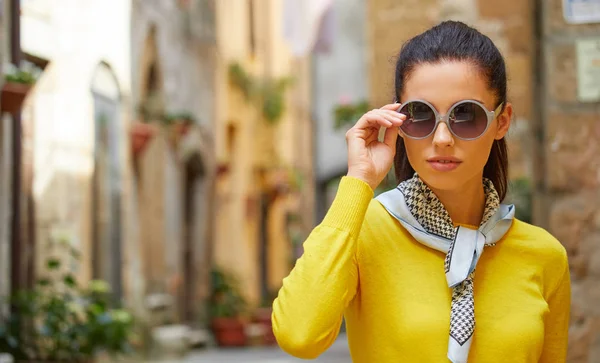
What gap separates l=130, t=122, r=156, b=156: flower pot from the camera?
9.38 metres

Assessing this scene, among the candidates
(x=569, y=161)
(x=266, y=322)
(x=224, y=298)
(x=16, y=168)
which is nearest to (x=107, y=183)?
(x=16, y=168)

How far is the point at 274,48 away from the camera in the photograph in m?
17.6

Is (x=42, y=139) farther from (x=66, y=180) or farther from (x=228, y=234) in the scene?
(x=228, y=234)

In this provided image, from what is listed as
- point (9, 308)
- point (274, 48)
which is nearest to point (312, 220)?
point (274, 48)

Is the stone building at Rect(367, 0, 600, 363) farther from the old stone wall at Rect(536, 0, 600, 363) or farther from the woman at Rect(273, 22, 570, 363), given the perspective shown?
the woman at Rect(273, 22, 570, 363)

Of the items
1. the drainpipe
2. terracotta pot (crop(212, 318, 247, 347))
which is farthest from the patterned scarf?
terracotta pot (crop(212, 318, 247, 347))

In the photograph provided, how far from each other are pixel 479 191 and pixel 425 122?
0.69 ft

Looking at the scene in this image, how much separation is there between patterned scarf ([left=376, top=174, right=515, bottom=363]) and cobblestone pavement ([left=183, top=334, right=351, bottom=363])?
24.5 feet

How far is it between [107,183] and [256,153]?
7.74 meters

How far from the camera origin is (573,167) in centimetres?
338

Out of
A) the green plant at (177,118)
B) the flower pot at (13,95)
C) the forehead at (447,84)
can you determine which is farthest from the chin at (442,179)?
the green plant at (177,118)

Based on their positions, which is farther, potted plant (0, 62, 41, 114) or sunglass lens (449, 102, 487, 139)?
potted plant (0, 62, 41, 114)

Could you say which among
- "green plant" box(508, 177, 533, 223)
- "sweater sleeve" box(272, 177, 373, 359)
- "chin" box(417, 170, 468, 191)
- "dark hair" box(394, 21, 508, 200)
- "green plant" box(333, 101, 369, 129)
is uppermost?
"green plant" box(333, 101, 369, 129)

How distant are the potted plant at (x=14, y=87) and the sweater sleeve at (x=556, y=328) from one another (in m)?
4.86
